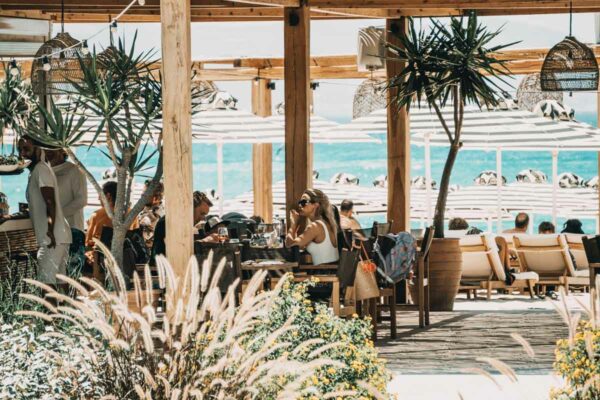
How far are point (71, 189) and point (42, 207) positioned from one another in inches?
36.2

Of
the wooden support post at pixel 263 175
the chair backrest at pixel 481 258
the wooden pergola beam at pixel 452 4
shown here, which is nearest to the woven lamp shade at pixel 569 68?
the wooden pergola beam at pixel 452 4

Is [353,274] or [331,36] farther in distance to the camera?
[331,36]

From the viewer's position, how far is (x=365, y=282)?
8.90 metres

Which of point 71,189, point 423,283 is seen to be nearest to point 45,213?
point 71,189

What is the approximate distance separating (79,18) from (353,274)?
5.86 meters

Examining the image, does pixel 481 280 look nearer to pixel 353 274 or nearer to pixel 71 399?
pixel 353 274

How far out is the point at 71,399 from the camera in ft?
14.7

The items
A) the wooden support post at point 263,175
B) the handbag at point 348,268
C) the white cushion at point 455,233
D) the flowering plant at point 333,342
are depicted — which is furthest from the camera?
the wooden support post at point 263,175

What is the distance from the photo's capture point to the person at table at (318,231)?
9.42 metres

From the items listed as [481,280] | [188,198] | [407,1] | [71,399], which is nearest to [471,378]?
[188,198]

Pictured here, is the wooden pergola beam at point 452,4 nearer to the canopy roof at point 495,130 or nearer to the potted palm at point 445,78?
the potted palm at point 445,78

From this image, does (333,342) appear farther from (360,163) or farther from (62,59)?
(360,163)

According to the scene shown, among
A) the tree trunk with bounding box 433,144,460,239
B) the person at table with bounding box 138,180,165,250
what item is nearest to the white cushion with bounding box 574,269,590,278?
the tree trunk with bounding box 433,144,460,239

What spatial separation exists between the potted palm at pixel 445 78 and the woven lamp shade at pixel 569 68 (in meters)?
0.46
